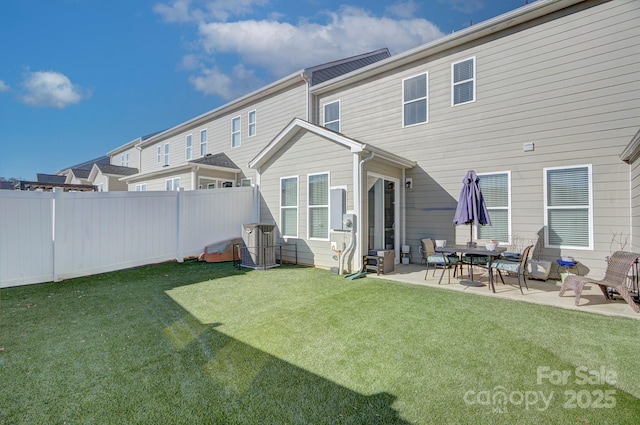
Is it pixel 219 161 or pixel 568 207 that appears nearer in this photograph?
pixel 568 207

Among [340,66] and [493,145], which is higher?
[340,66]

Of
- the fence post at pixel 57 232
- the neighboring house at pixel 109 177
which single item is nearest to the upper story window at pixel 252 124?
the fence post at pixel 57 232

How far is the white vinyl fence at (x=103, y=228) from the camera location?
5.57 metres

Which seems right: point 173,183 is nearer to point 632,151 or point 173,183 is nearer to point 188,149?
point 188,149

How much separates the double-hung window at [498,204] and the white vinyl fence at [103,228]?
7.31 meters

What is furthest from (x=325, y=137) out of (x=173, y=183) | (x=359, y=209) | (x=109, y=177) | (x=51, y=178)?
(x=51, y=178)

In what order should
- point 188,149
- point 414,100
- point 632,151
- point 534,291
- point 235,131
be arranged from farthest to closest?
point 188,149 < point 235,131 < point 414,100 < point 534,291 < point 632,151

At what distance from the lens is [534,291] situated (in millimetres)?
5559

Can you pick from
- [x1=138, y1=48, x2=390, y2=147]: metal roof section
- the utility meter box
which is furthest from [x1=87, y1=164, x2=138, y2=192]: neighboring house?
the utility meter box

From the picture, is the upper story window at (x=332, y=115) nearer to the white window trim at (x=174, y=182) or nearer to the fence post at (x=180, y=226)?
the fence post at (x=180, y=226)

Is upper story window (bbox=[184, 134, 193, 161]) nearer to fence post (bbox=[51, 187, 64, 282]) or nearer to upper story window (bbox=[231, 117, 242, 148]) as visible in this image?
upper story window (bbox=[231, 117, 242, 148])

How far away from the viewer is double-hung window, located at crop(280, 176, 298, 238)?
8742mm

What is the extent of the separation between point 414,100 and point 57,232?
9.48 meters

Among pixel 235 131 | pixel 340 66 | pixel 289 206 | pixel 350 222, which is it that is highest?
pixel 340 66
